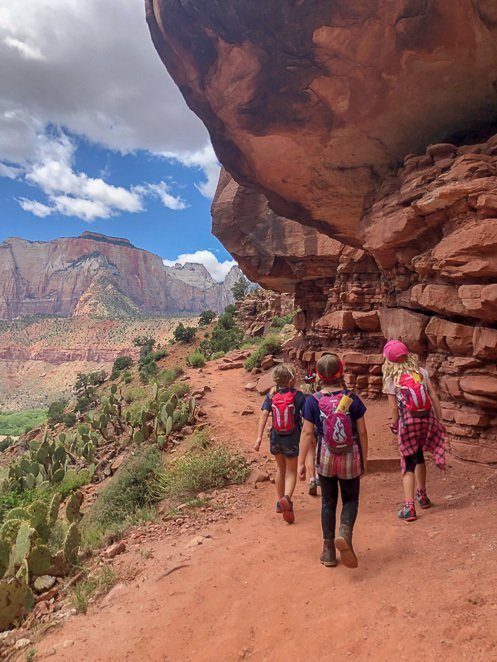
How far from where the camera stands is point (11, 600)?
11.8 feet

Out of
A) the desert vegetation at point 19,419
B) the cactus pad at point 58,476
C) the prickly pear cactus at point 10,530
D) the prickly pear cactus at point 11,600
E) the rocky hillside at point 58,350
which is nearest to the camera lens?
the prickly pear cactus at point 11,600

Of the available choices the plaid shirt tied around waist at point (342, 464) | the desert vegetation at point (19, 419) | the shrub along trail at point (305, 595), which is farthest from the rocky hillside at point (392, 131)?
the desert vegetation at point (19, 419)

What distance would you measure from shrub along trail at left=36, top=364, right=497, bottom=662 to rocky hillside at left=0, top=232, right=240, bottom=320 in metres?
97.8

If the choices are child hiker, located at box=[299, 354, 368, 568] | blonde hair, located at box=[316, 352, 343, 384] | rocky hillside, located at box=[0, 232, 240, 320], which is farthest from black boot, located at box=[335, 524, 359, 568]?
rocky hillside, located at box=[0, 232, 240, 320]

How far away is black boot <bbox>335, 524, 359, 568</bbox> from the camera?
9.56 feet

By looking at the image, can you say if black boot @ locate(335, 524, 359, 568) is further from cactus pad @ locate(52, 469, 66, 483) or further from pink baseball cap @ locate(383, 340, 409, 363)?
cactus pad @ locate(52, 469, 66, 483)

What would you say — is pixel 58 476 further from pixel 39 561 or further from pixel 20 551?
pixel 39 561

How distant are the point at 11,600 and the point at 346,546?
9.69 feet

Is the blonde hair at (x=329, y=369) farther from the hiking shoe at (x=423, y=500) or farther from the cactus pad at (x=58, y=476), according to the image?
the cactus pad at (x=58, y=476)

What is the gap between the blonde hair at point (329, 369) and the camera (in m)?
3.20

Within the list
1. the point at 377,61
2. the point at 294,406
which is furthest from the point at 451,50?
the point at 294,406

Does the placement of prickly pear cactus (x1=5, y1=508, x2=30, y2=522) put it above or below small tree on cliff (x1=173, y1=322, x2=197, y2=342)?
below

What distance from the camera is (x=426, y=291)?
546cm

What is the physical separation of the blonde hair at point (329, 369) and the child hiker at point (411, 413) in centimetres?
88
